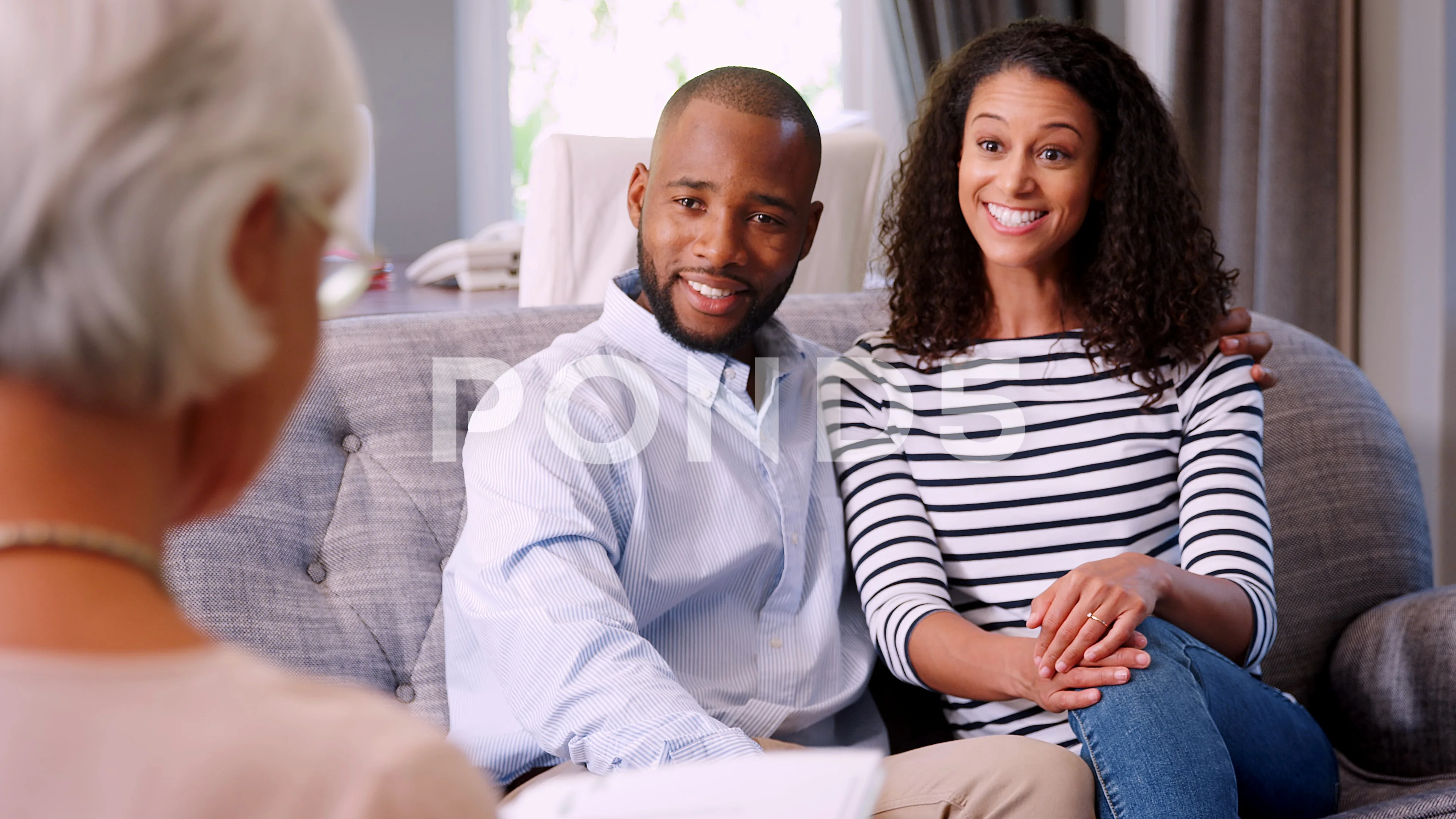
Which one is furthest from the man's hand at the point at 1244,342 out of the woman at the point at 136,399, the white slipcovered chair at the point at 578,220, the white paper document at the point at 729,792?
the woman at the point at 136,399

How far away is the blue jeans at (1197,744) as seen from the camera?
109 centimetres

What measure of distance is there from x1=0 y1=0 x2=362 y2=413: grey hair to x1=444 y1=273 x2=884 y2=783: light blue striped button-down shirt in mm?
757

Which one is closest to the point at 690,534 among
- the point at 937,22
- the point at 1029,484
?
the point at 1029,484

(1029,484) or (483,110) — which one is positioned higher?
(483,110)

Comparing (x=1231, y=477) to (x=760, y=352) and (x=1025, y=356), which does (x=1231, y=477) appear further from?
(x=760, y=352)

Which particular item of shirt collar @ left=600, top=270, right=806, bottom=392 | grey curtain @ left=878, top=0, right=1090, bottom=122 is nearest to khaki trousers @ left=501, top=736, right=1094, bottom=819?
shirt collar @ left=600, top=270, right=806, bottom=392

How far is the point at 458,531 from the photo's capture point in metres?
1.42

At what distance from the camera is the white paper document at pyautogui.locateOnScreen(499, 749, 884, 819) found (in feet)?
1.57

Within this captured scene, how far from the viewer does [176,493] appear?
1.38ft

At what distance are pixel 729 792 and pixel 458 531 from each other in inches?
38.7

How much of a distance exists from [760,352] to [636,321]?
17 centimetres

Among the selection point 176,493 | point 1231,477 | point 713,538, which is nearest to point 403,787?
point 176,493

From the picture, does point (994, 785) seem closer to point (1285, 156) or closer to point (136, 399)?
point (136, 399)

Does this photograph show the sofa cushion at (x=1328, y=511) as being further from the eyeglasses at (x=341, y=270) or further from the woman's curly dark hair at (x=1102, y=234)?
the eyeglasses at (x=341, y=270)
